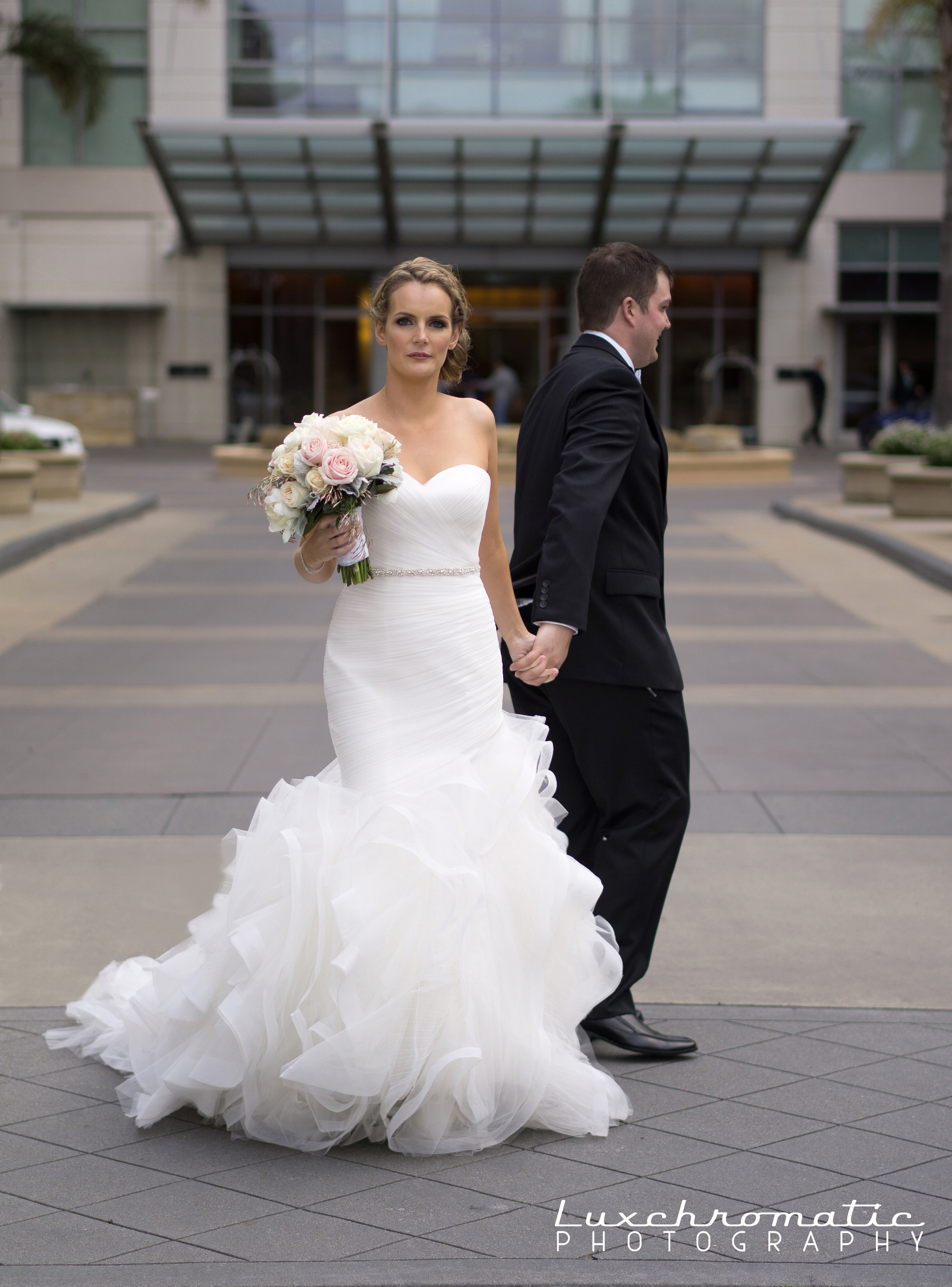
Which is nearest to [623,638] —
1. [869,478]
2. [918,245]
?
[869,478]

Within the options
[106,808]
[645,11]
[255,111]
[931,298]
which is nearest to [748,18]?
[645,11]

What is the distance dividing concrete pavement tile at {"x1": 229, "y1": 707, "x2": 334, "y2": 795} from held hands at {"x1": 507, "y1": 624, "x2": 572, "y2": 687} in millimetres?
2990

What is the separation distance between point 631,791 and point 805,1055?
83 centimetres

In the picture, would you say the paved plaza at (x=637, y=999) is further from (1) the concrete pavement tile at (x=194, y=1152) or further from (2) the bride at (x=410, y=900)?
(2) the bride at (x=410, y=900)

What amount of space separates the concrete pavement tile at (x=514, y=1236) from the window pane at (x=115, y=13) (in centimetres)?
3895

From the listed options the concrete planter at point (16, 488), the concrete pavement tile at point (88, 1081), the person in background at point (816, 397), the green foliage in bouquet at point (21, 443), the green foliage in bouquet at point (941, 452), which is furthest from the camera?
the person in background at point (816, 397)

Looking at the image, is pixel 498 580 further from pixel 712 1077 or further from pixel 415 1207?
pixel 415 1207

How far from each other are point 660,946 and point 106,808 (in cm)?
272

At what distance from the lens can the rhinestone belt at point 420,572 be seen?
385 cm

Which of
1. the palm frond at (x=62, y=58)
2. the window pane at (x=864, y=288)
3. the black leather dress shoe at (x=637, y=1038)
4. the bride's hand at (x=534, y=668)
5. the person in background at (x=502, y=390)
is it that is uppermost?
the palm frond at (x=62, y=58)

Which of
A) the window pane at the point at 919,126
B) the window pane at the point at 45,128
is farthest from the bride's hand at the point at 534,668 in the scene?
the window pane at the point at 45,128

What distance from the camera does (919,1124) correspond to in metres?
3.66

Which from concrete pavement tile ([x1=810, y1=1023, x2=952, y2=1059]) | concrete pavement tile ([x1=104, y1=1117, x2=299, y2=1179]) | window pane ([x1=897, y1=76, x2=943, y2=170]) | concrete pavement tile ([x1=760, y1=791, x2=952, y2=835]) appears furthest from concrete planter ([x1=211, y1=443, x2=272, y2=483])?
concrete pavement tile ([x1=104, y1=1117, x2=299, y2=1179])

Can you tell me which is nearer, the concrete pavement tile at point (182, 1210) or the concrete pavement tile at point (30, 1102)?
the concrete pavement tile at point (182, 1210)
